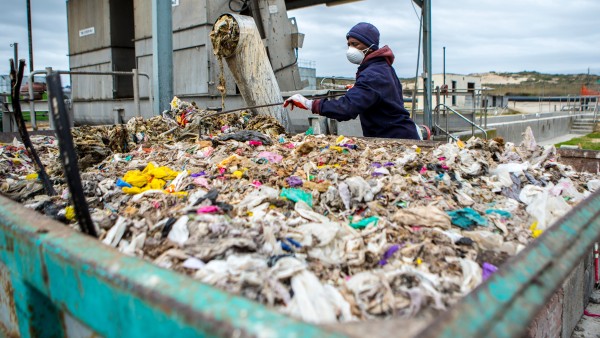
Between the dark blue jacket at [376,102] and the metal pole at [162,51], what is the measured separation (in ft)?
10.1

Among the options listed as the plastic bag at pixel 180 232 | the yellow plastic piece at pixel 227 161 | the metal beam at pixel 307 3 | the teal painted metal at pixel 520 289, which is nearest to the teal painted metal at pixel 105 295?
the teal painted metal at pixel 520 289

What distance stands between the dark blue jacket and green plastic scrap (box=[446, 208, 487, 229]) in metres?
2.04

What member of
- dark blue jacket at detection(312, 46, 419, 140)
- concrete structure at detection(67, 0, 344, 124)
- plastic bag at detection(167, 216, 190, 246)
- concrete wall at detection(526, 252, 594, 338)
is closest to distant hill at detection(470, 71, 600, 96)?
concrete structure at detection(67, 0, 344, 124)

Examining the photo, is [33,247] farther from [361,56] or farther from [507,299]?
[361,56]

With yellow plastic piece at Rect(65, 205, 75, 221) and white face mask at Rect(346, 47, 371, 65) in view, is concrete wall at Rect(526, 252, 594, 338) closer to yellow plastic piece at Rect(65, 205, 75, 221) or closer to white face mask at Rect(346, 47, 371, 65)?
yellow plastic piece at Rect(65, 205, 75, 221)

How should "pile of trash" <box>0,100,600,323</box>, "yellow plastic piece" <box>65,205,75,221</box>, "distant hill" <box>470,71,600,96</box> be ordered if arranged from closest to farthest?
1. "pile of trash" <box>0,100,600,323</box>
2. "yellow plastic piece" <box>65,205,75,221</box>
3. "distant hill" <box>470,71,600,96</box>

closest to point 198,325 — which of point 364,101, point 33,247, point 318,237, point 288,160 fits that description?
point 33,247

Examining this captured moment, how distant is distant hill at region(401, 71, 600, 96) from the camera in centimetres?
4278

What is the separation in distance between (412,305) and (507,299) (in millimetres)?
544

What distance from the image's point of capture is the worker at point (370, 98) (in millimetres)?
4121

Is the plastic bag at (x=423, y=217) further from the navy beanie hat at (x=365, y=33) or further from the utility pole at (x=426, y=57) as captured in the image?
the utility pole at (x=426, y=57)

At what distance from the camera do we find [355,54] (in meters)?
4.38

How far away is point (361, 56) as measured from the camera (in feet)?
14.4

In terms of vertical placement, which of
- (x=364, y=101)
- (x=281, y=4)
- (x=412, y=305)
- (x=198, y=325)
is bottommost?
(x=412, y=305)
